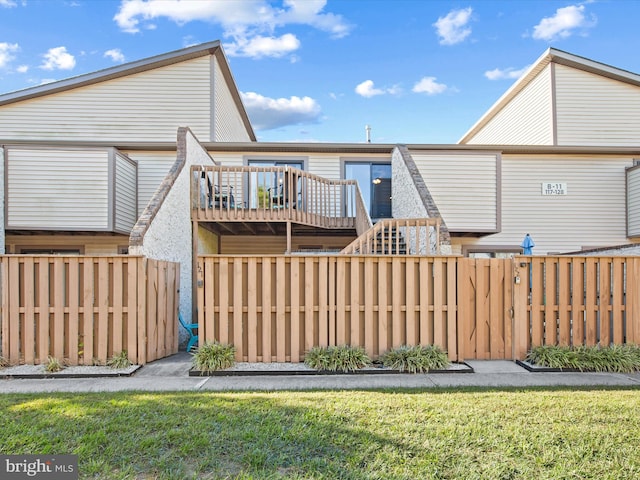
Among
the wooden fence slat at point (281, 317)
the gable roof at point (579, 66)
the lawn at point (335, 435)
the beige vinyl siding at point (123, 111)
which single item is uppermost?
the gable roof at point (579, 66)

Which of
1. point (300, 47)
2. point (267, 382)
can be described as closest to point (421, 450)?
point (267, 382)

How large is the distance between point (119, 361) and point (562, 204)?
12.6 metres

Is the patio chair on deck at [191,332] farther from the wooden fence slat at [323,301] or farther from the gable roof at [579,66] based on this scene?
the gable roof at [579,66]

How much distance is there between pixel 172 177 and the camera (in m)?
7.67

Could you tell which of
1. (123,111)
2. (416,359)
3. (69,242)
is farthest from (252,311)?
(123,111)

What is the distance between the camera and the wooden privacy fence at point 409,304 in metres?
5.74

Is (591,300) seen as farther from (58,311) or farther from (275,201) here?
(58,311)

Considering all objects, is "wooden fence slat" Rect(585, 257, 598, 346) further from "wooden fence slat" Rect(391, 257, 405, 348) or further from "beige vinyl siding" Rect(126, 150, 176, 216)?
"beige vinyl siding" Rect(126, 150, 176, 216)

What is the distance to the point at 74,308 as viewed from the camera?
5613 mm

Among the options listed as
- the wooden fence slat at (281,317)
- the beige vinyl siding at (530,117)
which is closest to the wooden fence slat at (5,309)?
the wooden fence slat at (281,317)

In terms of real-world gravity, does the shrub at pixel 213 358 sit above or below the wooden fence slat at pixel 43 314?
below

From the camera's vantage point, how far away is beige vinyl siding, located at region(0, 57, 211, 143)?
39.2ft

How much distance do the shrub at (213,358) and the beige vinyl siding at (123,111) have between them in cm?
877

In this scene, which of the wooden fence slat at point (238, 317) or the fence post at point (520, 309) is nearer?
the wooden fence slat at point (238, 317)
